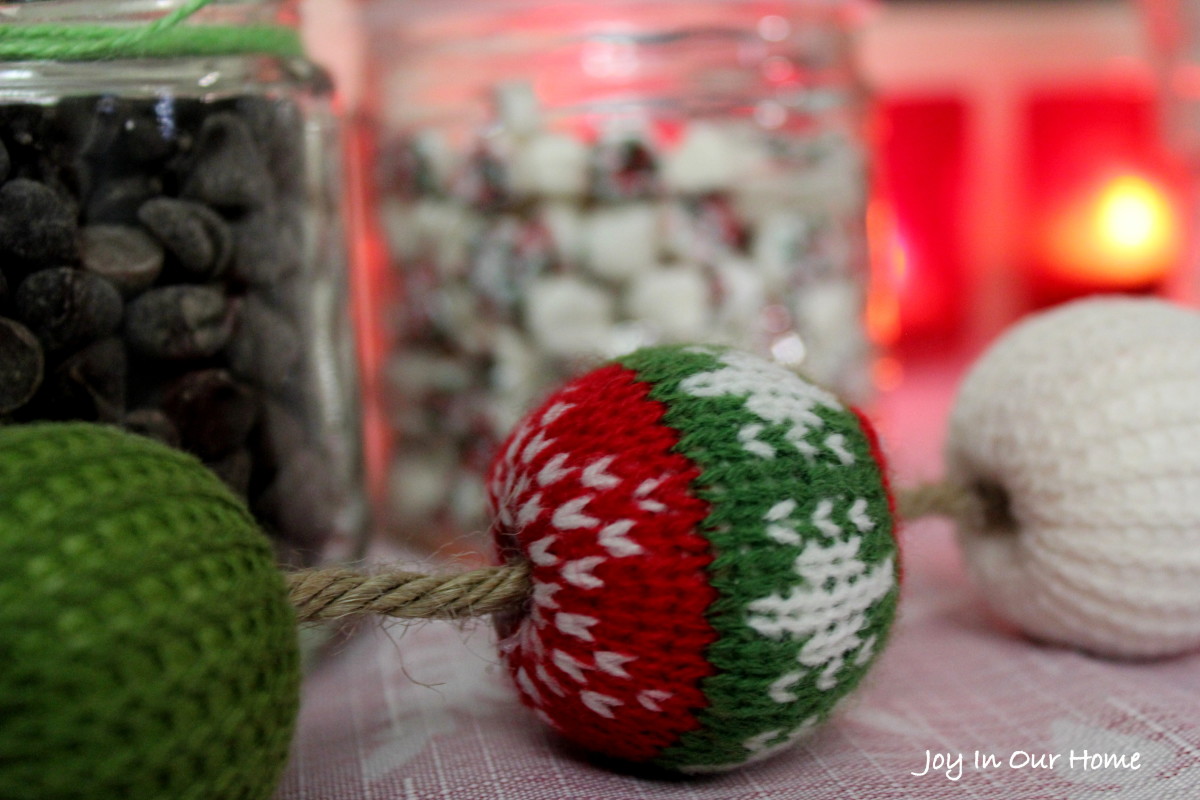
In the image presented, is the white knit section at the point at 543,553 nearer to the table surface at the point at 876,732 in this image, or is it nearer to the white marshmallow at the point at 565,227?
the table surface at the point at 876,732

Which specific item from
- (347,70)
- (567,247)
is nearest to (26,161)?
(567,247)

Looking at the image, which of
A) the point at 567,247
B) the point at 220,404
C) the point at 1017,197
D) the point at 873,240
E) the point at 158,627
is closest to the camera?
the point at 158,627

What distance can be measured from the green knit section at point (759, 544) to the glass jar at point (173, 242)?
13cm

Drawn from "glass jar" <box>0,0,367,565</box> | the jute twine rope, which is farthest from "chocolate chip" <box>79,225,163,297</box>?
the jute twine rope

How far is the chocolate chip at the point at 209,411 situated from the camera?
31 cm

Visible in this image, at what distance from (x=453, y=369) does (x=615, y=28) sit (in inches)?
6.8

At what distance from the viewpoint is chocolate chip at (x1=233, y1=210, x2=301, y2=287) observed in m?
0.33

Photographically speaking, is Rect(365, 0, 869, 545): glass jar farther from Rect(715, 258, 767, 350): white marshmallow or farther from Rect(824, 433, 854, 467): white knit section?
Rect(824, 433, 854, 467): white knit section

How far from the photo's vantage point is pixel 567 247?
1.54ft

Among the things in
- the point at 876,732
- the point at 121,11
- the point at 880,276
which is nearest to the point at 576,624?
the point at 876,732

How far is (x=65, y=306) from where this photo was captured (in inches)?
11.2

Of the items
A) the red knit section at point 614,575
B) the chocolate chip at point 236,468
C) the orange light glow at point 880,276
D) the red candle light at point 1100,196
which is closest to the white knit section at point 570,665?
the red knit section at point 614,575

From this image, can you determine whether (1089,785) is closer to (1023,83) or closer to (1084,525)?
(1084,525)

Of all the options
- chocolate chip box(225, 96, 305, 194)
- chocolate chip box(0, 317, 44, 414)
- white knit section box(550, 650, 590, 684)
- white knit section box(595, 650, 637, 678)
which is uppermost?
chocolate chip box(225, 96, 305, 194)
